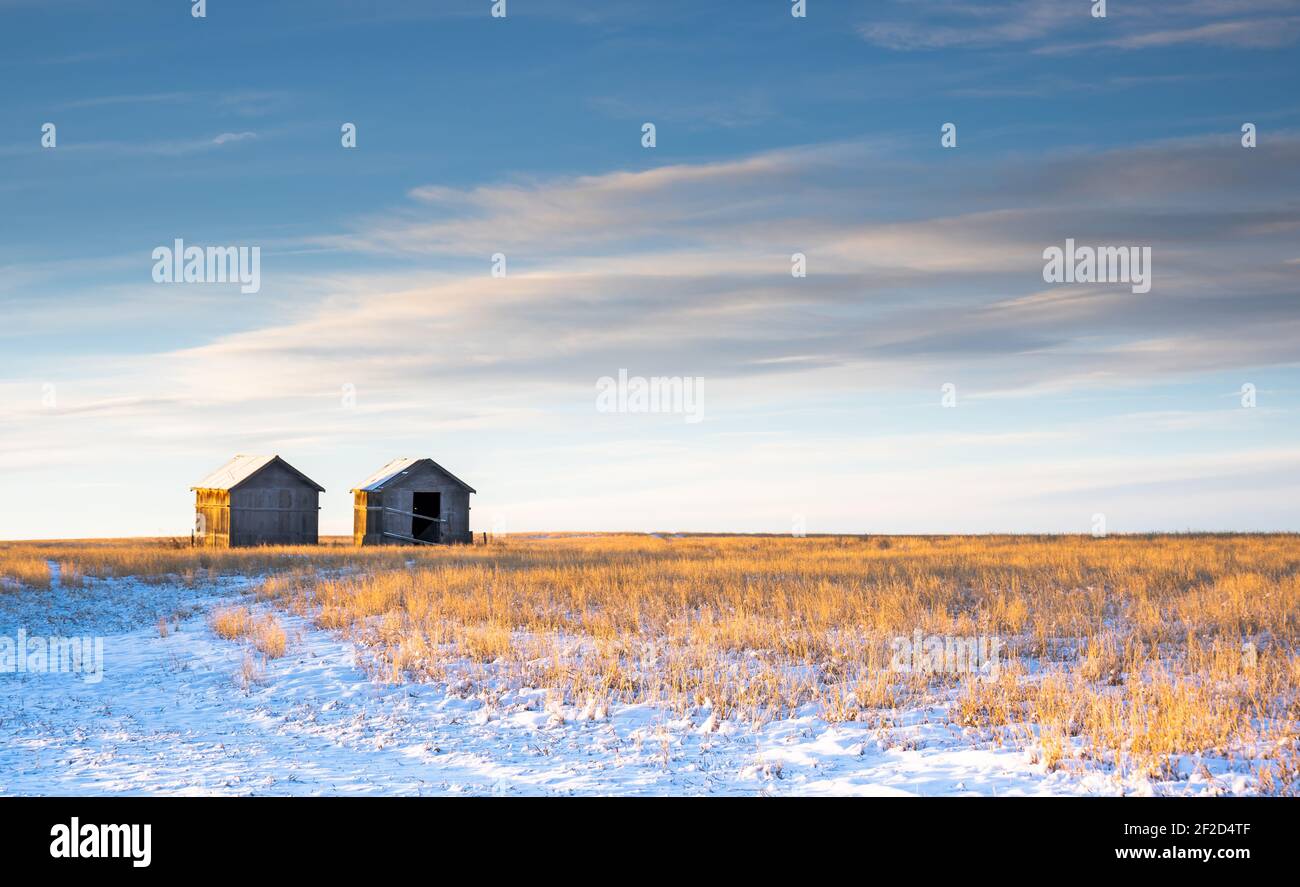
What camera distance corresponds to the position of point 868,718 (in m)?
9.73

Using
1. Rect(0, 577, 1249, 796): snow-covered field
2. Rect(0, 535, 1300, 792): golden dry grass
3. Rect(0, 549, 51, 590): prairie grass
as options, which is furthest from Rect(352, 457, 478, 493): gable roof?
Rect(0, 577, 1249, 796): snow-covered field

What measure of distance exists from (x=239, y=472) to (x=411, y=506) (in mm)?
7968

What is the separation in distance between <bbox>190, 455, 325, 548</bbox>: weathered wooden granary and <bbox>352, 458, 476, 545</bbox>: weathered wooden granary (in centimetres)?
231

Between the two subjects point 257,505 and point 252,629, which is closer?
point 252,629

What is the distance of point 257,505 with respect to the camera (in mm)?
46406

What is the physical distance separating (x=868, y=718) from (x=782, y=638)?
380 cm

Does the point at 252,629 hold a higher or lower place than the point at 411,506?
lower

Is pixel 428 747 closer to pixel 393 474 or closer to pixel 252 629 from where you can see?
pixel 252 629

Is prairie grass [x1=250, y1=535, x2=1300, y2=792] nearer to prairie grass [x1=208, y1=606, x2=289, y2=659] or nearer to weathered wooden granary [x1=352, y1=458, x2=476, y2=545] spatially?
prairie grass [x1=208, y1=606, x2=289, y2=659]

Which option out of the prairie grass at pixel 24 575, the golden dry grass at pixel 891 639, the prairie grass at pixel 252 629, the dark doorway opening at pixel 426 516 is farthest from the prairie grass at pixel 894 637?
the dark doorway opening at pixel 426 516

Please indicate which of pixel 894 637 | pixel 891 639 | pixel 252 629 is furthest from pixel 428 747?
pixel 252 629

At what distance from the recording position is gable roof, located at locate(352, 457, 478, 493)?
46.6 m
